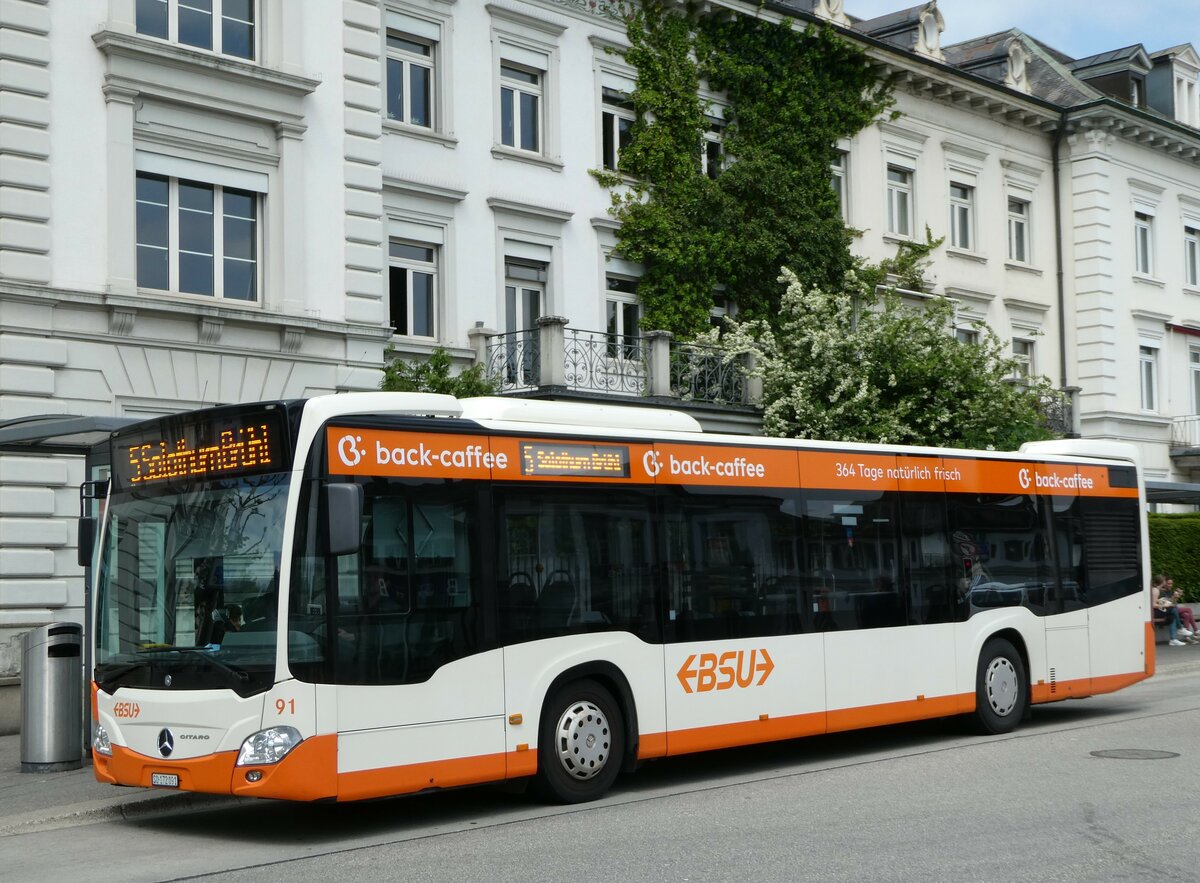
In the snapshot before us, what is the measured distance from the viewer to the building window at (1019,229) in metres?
36.6

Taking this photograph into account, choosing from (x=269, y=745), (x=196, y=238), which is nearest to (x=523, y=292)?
(x=196, y=238)

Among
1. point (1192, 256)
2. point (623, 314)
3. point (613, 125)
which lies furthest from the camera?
point (1192, 256)

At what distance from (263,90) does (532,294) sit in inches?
277

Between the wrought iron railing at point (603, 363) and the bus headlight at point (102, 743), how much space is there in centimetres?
1432

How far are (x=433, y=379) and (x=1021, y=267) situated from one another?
1905cm

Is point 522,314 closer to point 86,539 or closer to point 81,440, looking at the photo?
point 81,440

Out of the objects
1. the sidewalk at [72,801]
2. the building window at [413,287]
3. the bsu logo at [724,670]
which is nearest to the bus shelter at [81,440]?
the sidewalk at [72,801]

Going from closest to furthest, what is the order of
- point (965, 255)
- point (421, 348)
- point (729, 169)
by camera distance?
point (421, 348) → point (729, 169) → point (965, 255)

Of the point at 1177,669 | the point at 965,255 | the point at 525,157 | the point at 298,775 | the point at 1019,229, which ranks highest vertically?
the point at 1019,229

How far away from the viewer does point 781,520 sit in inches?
519

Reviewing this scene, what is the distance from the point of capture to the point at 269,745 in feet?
31.6

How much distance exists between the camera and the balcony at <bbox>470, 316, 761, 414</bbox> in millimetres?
24125

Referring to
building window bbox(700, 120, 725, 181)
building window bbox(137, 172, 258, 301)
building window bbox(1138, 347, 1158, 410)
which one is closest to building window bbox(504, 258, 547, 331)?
building window bbox(700, 120, 725, 181)

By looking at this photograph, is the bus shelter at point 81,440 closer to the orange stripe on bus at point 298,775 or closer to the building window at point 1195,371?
the orange stripe on bus at point 298,775
